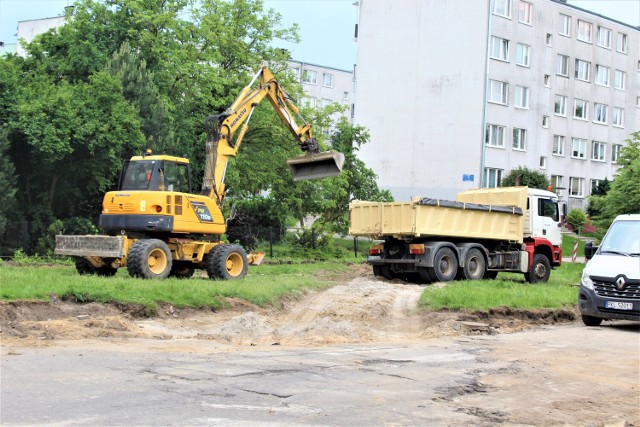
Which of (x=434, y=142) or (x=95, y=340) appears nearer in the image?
(x=95, y=340)

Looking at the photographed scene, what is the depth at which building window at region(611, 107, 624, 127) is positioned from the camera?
67250 mm

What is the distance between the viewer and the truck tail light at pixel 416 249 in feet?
79.9

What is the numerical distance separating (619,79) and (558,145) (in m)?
10.4

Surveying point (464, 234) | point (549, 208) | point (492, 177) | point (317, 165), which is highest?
point (492, 177)

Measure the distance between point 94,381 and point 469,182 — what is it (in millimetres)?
47703

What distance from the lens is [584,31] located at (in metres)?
63.9

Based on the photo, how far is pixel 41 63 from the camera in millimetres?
Result: 32375

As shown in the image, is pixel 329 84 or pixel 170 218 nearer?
pixel 170 218

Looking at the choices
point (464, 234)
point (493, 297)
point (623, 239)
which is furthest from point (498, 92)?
point (623, 239)

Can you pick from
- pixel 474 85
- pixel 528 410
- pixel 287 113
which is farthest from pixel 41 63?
pixel 474 85

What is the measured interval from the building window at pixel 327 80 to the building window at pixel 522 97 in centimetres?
4147

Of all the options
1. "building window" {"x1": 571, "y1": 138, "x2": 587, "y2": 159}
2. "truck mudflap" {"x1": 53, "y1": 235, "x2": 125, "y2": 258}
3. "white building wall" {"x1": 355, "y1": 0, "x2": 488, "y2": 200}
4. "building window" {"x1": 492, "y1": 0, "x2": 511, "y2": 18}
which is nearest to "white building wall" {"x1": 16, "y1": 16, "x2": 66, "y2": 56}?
"white building wall" {"x1": 355, "y1": 0, "x2": 488, "y2": 200}

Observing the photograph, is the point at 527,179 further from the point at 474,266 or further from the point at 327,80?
the point at 327,80

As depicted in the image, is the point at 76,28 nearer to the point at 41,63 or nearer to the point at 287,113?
the point at 41,63
